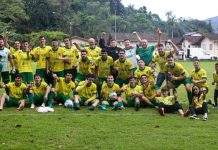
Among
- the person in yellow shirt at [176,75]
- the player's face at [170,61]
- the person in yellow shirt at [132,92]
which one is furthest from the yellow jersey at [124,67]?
the player's face at [170,61]

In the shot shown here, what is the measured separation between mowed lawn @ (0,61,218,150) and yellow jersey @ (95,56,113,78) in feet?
6.63

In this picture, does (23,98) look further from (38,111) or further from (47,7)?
(47,7)

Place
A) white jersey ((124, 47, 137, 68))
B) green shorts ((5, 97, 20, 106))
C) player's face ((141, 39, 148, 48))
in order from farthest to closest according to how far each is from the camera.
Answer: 1. white jersey ((124, 47, 137, 68))
2. player's face ((141, 39, 148, 48))
3. green shorts ((5, 97, 20, 106))

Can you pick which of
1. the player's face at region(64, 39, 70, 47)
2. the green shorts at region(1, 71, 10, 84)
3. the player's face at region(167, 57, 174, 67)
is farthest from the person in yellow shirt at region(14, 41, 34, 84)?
the player's face at region(167, 57, 174, 67)

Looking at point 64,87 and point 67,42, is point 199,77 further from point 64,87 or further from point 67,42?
point 67,42

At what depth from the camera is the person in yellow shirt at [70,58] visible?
1314cm

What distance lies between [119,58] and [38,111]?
3.30 meters

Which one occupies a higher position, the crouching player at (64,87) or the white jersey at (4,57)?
the white jersey at (4,57)

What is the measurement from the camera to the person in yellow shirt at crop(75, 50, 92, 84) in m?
12.7

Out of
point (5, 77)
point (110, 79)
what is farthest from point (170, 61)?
point (5, 77)

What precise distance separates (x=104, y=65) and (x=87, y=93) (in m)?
1.18

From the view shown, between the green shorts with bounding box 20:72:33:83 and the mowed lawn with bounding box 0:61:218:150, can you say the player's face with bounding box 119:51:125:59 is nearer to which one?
the mowed lawn with bounding box 0:61:218:150

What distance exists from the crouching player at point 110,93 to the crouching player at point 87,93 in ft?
0.87

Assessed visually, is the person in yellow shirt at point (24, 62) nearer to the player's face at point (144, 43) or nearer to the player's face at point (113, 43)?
the player's face at point (113, 43)
